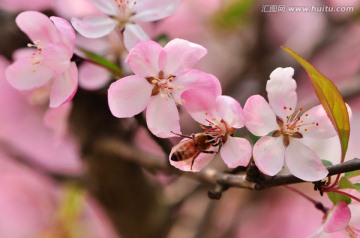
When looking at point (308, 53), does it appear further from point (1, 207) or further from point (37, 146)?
point (1, 207)

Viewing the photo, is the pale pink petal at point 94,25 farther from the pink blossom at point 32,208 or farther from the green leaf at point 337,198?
the pink blossom at point 32,208

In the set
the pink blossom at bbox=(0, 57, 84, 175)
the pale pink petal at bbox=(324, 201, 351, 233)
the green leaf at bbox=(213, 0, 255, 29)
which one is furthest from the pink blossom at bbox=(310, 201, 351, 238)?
the pink blossom at bbox=(0, 57, 84, 175)

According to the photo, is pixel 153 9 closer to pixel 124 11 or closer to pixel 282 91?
pixel 124 11

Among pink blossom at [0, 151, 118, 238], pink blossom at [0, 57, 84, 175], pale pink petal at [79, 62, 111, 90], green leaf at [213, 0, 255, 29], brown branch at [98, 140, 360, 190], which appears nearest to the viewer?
brown branch at [98, 140, 360, 190]

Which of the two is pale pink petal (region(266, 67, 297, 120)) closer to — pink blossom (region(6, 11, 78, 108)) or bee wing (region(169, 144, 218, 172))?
bee wing (region(169, 144, 218, 172))

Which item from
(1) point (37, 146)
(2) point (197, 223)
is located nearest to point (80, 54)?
(2) point (197, 223)

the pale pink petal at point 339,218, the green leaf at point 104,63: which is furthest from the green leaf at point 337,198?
the green leaf at point 104,63
